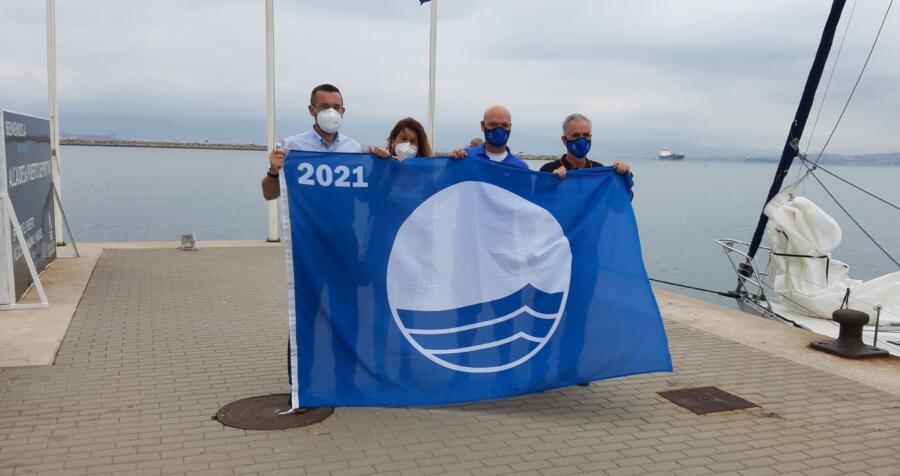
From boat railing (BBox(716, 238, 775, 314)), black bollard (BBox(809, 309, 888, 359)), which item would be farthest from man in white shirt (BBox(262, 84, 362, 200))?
boat railing (BBox(716, 238, 775, 314))

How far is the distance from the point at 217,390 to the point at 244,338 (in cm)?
168

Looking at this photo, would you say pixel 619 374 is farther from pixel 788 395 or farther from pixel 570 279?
pixel 788 395

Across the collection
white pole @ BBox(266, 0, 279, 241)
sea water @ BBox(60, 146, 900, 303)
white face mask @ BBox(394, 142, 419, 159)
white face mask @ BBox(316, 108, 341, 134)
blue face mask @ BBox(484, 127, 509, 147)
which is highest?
white pole @ BBox(266, 0, 279, 241)

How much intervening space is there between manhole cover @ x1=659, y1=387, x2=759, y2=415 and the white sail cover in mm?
5207

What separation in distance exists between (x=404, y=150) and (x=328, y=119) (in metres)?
0.59

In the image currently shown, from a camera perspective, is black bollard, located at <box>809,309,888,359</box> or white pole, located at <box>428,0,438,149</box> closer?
black bollard, located at <box>809,309,888,359</box>

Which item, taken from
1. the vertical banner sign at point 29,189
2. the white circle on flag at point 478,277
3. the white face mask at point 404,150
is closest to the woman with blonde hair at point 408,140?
the white face mask at point 404,150

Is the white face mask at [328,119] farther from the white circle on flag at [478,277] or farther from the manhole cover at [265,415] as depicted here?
the manhole cover at [265,415]

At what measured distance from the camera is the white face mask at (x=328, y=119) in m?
5.02

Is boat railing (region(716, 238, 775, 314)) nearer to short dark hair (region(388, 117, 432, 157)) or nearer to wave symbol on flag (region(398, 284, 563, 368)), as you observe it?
wave symbol on flag (region(398, 284, 563, 368))

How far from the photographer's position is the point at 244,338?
7477 mm

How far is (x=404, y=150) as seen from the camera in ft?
17.4

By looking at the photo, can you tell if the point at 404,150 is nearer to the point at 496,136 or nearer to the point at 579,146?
the point at 496,136

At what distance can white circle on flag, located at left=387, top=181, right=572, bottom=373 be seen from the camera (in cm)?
516
